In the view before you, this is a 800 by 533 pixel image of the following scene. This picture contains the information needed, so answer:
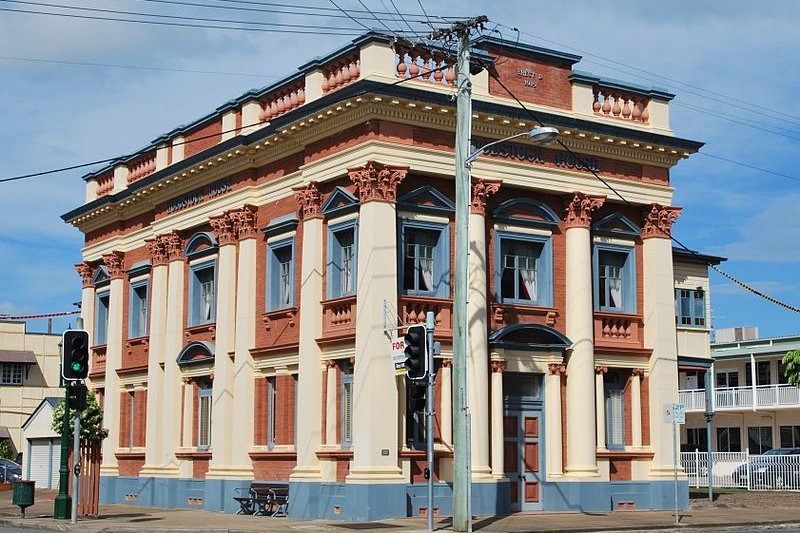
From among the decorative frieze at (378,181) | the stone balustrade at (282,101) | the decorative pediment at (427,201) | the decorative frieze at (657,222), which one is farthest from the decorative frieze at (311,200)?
the decorative frieze at (657,222)

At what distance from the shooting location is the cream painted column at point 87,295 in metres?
42.1

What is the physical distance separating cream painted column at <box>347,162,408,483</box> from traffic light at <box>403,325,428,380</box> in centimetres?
395

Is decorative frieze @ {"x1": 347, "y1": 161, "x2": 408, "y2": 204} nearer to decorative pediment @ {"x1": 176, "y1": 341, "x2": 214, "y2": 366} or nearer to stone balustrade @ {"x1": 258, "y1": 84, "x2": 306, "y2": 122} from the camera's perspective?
stone balustrade @ {"x1": 258, "y1": 84, "x2": 306, "y2": 122}

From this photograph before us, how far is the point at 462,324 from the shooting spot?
23.3 meters

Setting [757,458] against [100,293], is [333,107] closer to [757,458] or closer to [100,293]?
[100,293]

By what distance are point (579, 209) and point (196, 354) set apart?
38.8 ft

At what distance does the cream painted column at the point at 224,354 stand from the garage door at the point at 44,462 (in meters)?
20.6

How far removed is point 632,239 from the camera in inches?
1254

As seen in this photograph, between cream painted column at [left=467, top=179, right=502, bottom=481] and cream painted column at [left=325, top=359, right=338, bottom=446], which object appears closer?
cream painted column at [left=467, top=179, right=502, bottom=481]

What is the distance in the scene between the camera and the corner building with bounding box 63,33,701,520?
2734 centimetres

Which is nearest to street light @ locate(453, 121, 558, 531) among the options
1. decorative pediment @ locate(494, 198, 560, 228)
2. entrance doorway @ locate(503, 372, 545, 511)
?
decorative pediment @ locate(494, 198, 560, 228)

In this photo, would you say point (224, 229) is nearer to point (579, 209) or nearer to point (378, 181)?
point (378, 181)

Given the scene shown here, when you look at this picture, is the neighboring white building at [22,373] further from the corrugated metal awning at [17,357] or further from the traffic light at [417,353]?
the traffic light at [417,353]

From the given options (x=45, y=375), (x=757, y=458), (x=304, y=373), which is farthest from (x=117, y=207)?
(x=45, y=375)
